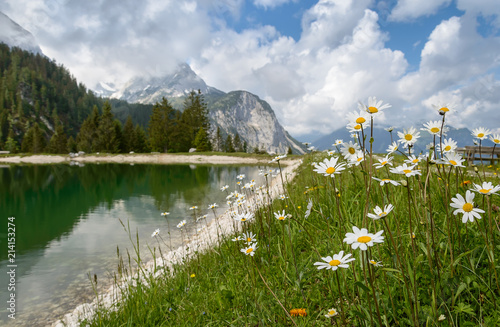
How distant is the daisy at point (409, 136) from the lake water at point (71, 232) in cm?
284

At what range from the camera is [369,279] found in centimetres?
171

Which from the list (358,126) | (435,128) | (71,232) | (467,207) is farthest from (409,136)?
A: (71,232)

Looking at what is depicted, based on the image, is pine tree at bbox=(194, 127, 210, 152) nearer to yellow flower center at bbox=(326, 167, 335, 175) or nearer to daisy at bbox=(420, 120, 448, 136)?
A: daisy at bbox=(420, 120, 448, 136)

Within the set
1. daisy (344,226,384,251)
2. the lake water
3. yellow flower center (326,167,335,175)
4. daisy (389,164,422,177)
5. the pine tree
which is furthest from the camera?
the pine tree

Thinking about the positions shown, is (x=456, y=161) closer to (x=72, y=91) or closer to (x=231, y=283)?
(x=231, y=283)

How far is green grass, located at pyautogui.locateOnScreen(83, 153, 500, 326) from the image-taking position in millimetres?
1479

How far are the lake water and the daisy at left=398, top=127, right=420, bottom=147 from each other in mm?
2837

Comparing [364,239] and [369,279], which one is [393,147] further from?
[364,239]

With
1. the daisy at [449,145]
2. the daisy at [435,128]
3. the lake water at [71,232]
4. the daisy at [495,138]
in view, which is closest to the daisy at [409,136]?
the daisy at [435,128]

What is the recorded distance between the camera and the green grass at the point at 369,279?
1.48 metres

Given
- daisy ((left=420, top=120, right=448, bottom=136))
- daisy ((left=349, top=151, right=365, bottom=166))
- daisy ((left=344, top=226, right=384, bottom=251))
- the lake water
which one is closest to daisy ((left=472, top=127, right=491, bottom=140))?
daisy ((left=420, top=120, right=448, bottom=136))

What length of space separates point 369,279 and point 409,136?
106 cm

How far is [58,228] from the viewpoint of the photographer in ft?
33.1

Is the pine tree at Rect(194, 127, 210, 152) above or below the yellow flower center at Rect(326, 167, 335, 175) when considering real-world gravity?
above
